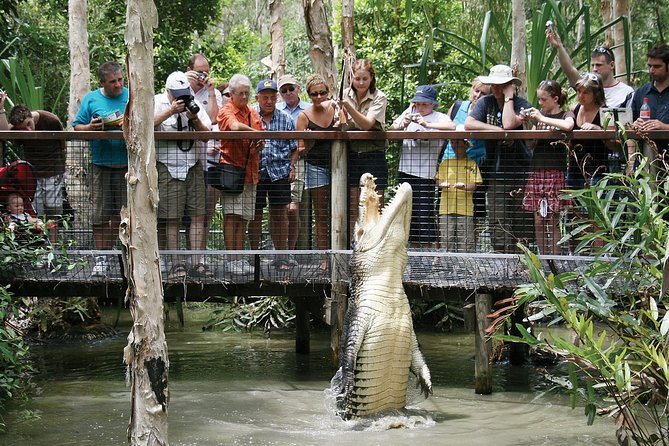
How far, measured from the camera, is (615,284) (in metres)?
7.09

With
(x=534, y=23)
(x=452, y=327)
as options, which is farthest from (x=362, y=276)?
(x=452, y=327)

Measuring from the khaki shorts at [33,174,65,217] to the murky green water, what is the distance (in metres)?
1.56

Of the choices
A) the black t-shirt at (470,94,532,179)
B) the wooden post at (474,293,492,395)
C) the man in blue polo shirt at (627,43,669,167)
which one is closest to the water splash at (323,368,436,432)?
the wooden post at (474,293,492,395)

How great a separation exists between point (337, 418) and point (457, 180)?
2.21 m

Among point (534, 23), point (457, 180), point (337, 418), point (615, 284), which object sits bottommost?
point (337, 418)

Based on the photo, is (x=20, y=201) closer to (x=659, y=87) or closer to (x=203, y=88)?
(x=203, y=88)

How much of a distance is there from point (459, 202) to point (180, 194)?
2307mm

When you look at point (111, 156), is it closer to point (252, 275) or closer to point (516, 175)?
point (252, 275)

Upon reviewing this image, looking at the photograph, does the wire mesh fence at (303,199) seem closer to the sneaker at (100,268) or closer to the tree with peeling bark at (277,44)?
the sneaker at (100,268)

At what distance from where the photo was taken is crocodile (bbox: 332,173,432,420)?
289 inches

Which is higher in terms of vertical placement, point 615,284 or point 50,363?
point 615,284

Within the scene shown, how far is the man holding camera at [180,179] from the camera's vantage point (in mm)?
8133

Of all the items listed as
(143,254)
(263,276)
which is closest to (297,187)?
(263,276)

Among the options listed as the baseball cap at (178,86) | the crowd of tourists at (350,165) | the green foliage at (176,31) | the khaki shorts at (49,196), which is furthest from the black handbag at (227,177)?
the green foliage at (176,31)
